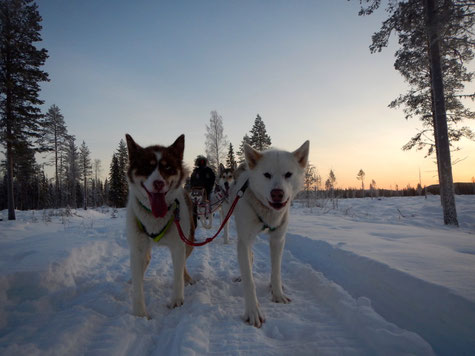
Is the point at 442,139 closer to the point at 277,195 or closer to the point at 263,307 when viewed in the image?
the point at 277,195

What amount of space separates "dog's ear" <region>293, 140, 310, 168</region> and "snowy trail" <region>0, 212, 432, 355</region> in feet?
5.15

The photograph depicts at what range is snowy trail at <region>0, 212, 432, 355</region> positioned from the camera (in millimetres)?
1643

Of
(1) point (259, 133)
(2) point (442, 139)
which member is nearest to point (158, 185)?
(2) point (442, 139)

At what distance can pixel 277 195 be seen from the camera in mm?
2189

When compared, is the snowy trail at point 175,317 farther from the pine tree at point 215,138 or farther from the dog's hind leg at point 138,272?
the pine tree at point 215,138

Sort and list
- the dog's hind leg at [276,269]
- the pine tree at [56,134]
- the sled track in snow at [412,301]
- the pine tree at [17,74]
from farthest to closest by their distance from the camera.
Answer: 1. the pine tree at [56,134]
2. the pine tree at [17,74]
3. the dog's hind leg at [276,269]
4. the sled track in snow at [412,301]

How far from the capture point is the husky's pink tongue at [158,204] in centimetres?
223

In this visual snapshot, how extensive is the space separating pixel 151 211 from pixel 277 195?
4.59 feet

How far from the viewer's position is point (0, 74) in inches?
493

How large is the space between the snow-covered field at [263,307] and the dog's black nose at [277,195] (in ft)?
3.83

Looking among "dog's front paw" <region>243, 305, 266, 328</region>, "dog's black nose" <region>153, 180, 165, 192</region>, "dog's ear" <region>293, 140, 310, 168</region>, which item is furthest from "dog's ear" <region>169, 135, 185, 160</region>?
"dog's front paw" <region>243, 305, 266, 328</region>

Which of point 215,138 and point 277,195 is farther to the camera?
point 215,138

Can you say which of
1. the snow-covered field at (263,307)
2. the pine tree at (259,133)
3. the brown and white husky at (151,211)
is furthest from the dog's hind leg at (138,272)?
the pine tree at (259,133)

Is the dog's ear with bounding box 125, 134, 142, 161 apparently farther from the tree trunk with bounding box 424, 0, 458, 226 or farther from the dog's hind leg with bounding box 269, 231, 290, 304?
the tree trunk with bounding box 424, 0, 458, 226
